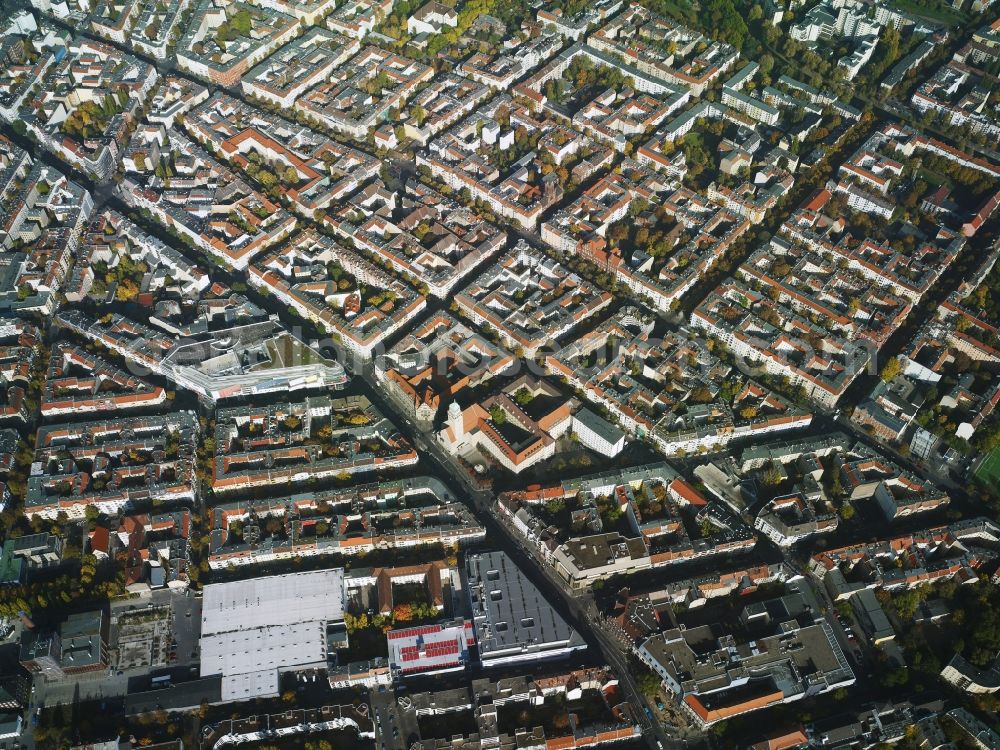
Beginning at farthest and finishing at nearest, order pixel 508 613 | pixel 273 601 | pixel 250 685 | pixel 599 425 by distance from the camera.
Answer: pixel 599 425, pixel 273 601, pixel 508 613, pixel 250 685

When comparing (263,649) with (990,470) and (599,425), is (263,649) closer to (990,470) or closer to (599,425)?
(599,425)

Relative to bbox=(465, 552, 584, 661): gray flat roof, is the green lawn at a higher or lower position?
higher

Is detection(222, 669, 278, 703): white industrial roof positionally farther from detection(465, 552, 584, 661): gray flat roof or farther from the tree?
the tree

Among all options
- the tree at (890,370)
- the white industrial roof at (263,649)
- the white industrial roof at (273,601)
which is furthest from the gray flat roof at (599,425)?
the white industrial roof at (263,649)

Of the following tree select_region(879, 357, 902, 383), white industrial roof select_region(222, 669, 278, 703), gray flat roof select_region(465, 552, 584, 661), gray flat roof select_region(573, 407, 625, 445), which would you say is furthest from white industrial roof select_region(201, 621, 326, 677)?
tree select_region(879, 357, 902, 383)

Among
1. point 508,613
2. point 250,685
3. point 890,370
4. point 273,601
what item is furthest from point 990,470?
point 250,685

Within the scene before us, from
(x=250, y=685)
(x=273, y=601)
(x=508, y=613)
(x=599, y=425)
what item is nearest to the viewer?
(x=250, y=685)
